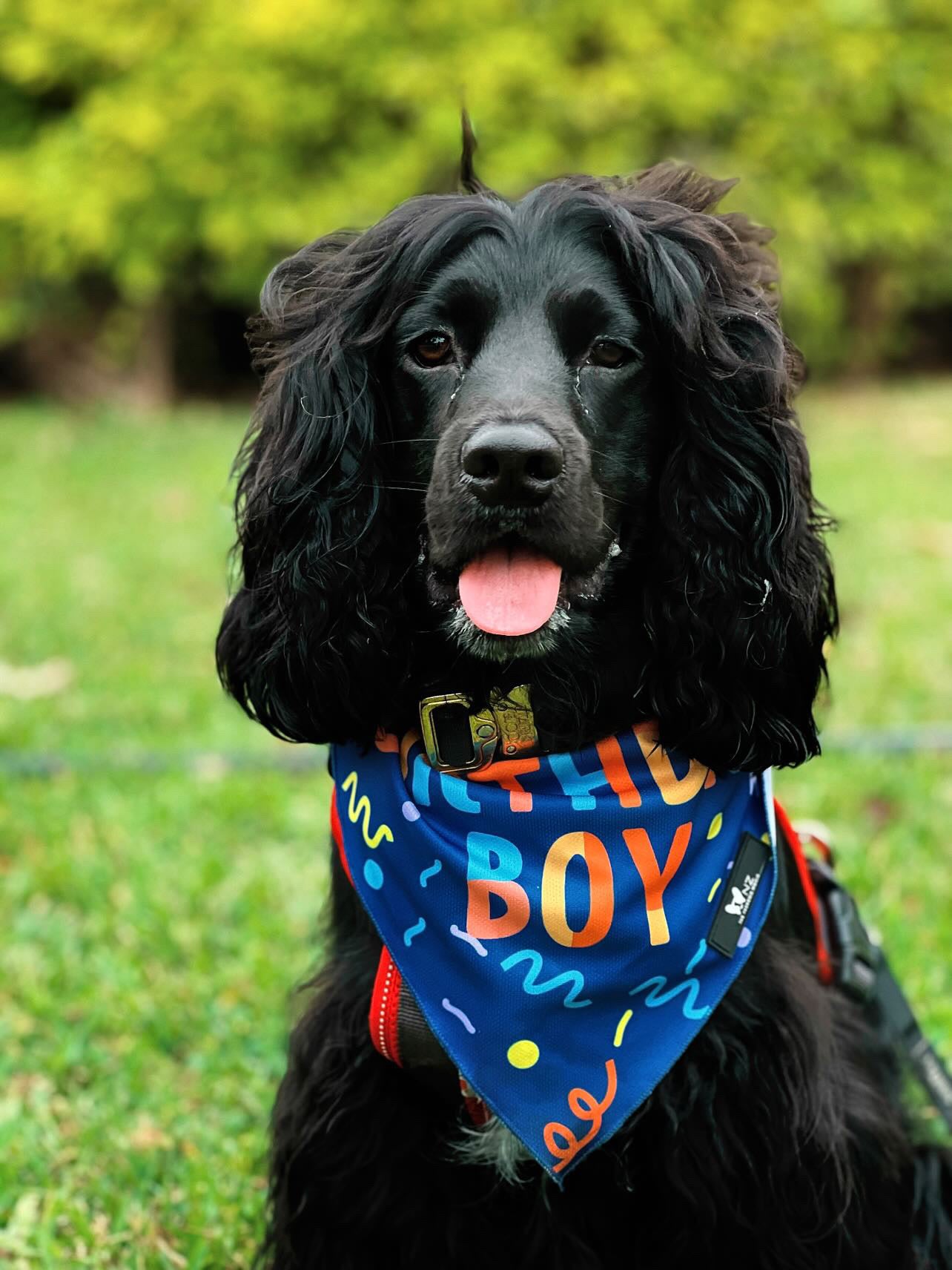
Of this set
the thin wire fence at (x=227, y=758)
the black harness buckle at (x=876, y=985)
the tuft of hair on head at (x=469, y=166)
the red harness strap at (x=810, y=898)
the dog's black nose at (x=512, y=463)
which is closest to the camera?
the dog's black nose at (x=512, y=463)

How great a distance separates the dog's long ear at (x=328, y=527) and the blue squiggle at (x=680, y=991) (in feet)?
2.07

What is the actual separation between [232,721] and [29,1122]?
2.52 m

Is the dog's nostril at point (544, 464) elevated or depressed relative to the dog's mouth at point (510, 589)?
elevated

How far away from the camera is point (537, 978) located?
2178 mm

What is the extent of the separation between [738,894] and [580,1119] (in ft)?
1.47

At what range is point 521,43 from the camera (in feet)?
41.5

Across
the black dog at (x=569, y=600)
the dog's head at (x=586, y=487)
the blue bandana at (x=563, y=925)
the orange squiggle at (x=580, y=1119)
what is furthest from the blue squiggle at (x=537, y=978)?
the dog's head at (x=586, y=487)

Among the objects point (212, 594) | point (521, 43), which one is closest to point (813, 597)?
point (212, 594)

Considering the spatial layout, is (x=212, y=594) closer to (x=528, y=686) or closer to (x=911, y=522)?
(x=911, y=522)

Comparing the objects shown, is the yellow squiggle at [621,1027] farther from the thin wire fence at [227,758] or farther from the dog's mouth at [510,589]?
the thin wire fence at [227,758]

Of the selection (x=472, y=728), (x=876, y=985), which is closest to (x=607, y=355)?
(x=472, y=728)

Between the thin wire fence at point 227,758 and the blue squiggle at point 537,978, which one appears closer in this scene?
the blue squiggle at point 537,978

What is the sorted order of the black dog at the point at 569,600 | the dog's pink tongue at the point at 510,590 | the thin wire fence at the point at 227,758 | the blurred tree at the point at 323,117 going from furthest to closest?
the blurred tree at the point at 323,117, the thin wire fence at the point at 227,758, the black dog at the point at 569,600, the dog's pink tongue at the point at 510,590

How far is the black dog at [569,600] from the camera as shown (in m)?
2.13
